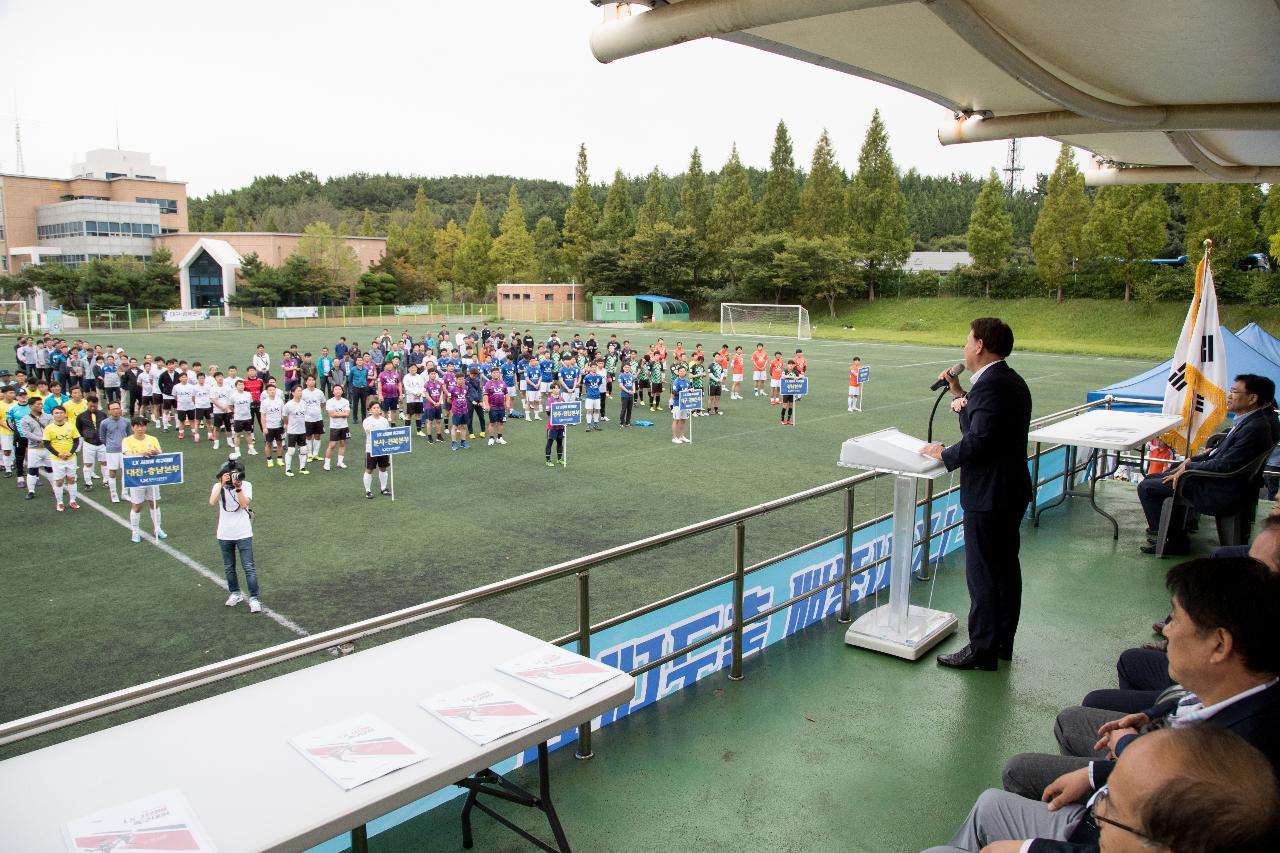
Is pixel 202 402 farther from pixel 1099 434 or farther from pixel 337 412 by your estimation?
pixel 1099 434

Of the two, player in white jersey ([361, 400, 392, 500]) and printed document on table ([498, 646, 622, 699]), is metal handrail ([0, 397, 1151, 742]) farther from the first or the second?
player in white jersey ([361, 400, 392, 500])

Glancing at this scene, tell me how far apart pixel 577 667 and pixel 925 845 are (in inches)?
71.3

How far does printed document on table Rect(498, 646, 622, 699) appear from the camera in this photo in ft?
8.98

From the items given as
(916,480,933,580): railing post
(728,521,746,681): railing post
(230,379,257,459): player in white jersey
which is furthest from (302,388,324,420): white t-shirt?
(728,521,746,681): railing post

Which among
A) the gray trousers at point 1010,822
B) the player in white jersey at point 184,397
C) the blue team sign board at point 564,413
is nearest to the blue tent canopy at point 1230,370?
the blue team sign board at point 564,413

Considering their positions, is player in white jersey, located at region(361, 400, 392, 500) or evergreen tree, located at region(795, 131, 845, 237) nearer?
player in white jersey, located at region(361, 400, 392, 500)

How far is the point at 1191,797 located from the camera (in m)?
1.58

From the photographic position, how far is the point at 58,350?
82.1 feet

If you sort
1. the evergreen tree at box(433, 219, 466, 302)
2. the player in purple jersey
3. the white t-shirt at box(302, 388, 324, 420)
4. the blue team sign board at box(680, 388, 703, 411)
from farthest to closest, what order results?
the evergreen tree at box(433, 219, 466, 302)
the player in purple jersey
the blue team sign board at box(680, 388, 703, 411)
the white t-shirt at box(302, 388, 324, 420)

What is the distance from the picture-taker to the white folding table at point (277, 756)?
206 cm

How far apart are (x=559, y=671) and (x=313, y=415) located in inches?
527

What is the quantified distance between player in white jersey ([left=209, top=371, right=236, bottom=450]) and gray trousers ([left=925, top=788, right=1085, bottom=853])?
1626 centimetres

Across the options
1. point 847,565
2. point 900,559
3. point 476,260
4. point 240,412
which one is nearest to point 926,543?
point 847,565

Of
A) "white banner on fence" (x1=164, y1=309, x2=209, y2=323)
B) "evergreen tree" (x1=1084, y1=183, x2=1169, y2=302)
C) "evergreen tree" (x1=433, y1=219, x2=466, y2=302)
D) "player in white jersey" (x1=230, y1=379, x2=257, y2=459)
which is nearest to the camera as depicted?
"player in white jersey" (x1=230, y1=379, x2=257, y2=459)
